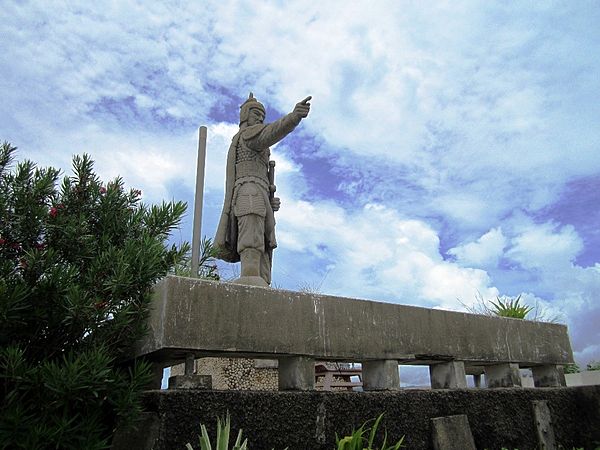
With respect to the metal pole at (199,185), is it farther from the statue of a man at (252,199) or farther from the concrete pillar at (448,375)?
the concrete pillar at (448,375)

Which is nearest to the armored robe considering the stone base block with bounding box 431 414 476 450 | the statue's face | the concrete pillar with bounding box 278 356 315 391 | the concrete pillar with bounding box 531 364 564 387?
the statue's face

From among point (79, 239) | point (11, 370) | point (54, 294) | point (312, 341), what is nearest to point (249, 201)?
point (312, 341)

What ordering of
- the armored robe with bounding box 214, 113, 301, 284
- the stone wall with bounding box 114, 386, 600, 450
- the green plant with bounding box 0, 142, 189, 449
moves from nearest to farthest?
the green plant with bounding box 0, 142, 189, 449
the stone wall with bounding box 114, 386, 600, 450
the armored robe with bounding box 214, 113, 301, 284

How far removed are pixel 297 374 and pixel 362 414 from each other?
0.60m

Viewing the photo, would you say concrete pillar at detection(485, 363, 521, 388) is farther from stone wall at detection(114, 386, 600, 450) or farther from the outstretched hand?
the outstretched hand

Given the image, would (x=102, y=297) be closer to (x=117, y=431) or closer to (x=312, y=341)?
(x=117, y=431)

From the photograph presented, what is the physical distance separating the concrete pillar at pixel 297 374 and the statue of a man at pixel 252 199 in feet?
3.79

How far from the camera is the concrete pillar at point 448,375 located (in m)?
4.97

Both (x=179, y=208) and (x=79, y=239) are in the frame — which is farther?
(x=179, y=208)

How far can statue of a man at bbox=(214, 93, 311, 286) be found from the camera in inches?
205

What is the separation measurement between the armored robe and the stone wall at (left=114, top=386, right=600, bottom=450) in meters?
1.84

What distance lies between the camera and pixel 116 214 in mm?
3779

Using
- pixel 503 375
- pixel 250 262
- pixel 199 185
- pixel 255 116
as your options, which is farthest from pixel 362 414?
pixel 255 116

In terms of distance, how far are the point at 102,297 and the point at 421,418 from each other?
2.77 m
